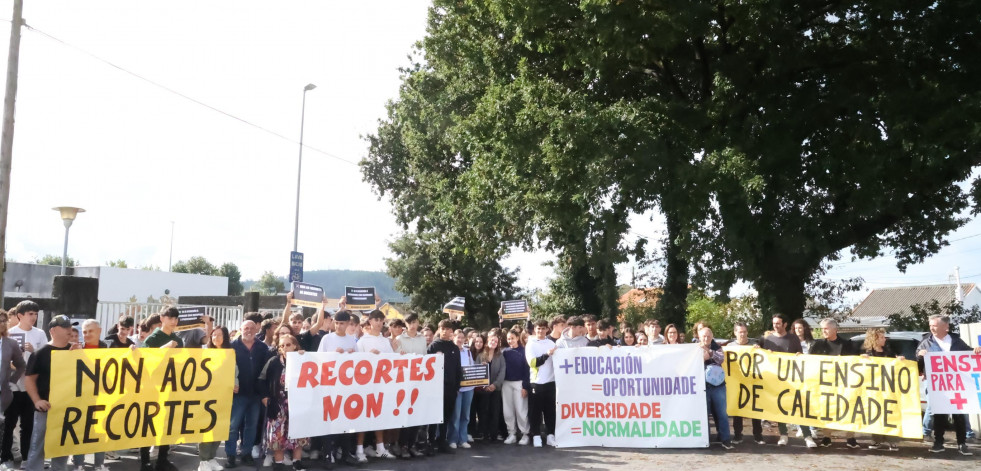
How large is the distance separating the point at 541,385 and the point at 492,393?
30.3 inches

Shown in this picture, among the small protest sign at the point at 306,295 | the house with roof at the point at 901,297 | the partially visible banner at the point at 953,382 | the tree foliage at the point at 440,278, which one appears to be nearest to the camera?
the partially visible banner at the point at 953,382

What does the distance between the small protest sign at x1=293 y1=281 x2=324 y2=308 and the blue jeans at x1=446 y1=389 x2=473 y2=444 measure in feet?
11.9

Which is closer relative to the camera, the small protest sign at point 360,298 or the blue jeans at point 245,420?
the blue jeans at point 245,420

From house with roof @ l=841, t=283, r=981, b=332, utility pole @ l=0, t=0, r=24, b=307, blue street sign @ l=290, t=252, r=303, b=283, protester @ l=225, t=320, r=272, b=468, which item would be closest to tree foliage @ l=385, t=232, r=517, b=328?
blue street sign @ l=290, t=252, r=303, b=283

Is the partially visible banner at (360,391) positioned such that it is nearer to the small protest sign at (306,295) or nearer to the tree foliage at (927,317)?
the small protest sign at (306,295)

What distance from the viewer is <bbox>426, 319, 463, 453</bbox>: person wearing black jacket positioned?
35.5 feet

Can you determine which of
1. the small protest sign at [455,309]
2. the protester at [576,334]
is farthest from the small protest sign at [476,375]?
the small protest sign at [455,309]

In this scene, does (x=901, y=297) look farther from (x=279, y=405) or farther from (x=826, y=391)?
(x=279, y=405)

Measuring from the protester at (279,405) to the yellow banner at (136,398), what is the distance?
0.44 metres

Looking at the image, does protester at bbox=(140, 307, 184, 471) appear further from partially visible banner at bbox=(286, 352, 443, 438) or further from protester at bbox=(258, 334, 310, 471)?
partially visible banner at bbox=(286, 352, 443, 438)

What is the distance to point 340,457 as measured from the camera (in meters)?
10.1

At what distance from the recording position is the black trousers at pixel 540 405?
37.2 feet

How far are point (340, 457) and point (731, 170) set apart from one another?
9607 millimetres

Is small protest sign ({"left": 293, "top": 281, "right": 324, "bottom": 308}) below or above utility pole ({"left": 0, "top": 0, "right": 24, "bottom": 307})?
below
